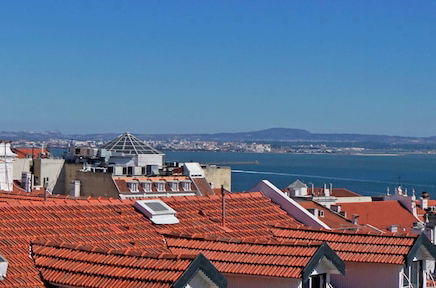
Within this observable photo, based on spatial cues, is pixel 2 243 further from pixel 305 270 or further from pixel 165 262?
pixel 305 270

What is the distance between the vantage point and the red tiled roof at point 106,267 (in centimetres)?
979

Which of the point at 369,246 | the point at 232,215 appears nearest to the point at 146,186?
the point at 232,215

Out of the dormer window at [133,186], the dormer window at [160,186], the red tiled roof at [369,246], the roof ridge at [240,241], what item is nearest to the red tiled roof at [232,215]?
the roof ridge at [240,241]

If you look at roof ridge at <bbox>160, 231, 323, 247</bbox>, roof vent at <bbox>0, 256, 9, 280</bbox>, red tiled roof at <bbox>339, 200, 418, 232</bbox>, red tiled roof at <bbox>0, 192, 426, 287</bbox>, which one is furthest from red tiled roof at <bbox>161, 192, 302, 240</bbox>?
red tiled roof at <bbox>339, 200, 418, 232</bbox>

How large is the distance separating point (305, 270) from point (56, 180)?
6200 cm

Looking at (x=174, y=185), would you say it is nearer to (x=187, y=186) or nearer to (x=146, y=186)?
(x=187, y=186)

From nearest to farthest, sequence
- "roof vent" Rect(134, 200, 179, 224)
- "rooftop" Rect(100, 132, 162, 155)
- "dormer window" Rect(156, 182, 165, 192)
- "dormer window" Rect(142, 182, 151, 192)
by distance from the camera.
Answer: "roof vent" Rect(134, 200, 179, 224), "dormer window" Rect(142, 182, 151, 192), "dormer window" Rect(156, 182, 165, 192), "rooftop" Rect(100, 132, 162, 155)

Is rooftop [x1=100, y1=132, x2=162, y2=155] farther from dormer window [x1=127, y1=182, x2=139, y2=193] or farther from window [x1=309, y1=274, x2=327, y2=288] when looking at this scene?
window [x1=309, y1=274, x2=327, y2=288]

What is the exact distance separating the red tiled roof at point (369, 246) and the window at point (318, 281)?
1.02 m

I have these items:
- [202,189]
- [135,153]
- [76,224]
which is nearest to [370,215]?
[202,189]

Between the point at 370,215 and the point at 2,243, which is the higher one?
the point at 2,243

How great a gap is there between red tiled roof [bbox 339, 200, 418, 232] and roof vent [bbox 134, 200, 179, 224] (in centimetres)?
4552

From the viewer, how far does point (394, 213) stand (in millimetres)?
63875

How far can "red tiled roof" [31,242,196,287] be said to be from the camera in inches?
385
